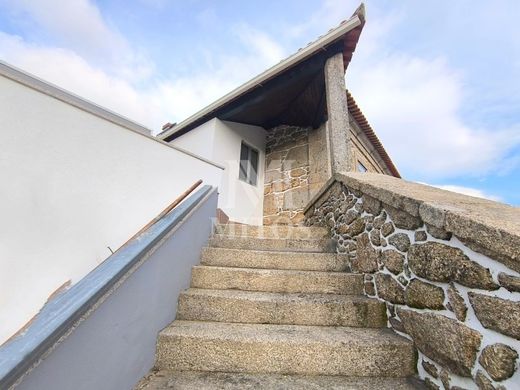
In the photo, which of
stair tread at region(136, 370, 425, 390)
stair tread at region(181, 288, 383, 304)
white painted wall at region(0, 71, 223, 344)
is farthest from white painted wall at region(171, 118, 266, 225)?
stair tread at region(136, 370, 425, 390)

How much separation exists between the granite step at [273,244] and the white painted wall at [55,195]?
1269 mm

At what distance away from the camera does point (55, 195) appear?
2244 mm

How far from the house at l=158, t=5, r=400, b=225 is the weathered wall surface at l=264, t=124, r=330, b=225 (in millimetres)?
26

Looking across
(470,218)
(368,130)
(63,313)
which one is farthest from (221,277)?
(368,130)

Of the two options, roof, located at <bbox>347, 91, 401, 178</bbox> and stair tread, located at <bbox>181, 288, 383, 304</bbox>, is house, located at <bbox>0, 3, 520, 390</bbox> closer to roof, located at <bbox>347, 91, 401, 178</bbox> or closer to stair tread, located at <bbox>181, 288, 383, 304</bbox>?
stair tread, located at <bbox>181, 288, 383, 304</bbox>

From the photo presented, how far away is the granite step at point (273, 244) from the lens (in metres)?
2.59

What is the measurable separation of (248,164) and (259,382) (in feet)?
17.9

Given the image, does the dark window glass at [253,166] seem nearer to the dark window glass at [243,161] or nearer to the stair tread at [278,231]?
the dark window glass at [243,161]

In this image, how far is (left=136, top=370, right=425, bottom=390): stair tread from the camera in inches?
44.7

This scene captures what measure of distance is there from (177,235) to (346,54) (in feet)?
14.4

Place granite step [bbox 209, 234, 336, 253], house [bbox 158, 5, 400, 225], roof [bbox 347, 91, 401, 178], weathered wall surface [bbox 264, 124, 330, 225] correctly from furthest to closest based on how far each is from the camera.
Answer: weathered wall surface [bbox 264, 124, 330, 225], roof [bbox 347, 91, 401, 178], house [bbox 158, 5, 400, 225], granite step [bbox 209, 234, 336, 253]

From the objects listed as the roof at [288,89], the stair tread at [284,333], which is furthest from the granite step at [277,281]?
the roof at [288,89]

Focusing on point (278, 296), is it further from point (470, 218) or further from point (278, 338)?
point (470, 218)

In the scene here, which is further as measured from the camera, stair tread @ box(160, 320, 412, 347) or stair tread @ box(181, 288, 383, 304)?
stair tread @ box(181, 288, 383, 304)
